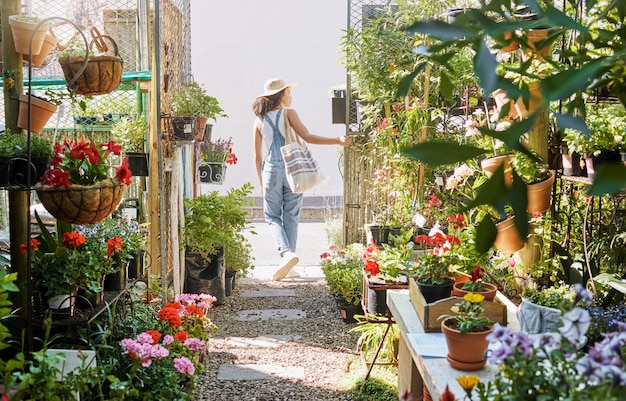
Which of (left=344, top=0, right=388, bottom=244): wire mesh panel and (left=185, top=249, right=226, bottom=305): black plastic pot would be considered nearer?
(left=185, top=249, right=226, bottom=305): black plastic pot

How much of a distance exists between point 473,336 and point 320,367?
6.91 feet

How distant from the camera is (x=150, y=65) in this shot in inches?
184

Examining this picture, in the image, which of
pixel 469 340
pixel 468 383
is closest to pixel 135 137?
pixel 469 340

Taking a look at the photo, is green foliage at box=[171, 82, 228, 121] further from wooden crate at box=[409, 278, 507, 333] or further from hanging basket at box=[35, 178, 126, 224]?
wooden crate at box=[409, 278, 507, 333]

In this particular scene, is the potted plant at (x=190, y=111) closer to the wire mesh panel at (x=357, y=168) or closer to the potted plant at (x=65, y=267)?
the wire mesh panel at (x=357, y=168)

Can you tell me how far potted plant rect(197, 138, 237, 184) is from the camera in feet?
20.0

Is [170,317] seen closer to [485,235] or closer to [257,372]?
[257,372]

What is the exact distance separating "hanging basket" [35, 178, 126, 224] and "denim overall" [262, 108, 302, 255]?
3.71 meters

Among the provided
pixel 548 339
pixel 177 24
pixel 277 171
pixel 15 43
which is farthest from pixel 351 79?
pixel 548 339

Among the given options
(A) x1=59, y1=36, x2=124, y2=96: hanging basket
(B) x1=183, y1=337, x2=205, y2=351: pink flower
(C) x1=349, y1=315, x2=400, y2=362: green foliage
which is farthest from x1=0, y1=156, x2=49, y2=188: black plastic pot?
(C) x1=349, y1=315, x2=400, y2=362: green foliage

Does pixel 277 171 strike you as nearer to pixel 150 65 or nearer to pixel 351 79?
pixel 351 79

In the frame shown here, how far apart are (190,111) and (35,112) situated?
2.06 meters

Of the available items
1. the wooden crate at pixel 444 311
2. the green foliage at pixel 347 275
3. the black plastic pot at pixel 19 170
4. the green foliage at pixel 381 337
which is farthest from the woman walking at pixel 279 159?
the black plastic pot at pixel 19 170

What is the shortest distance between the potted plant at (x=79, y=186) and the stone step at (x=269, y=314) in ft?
8.62
